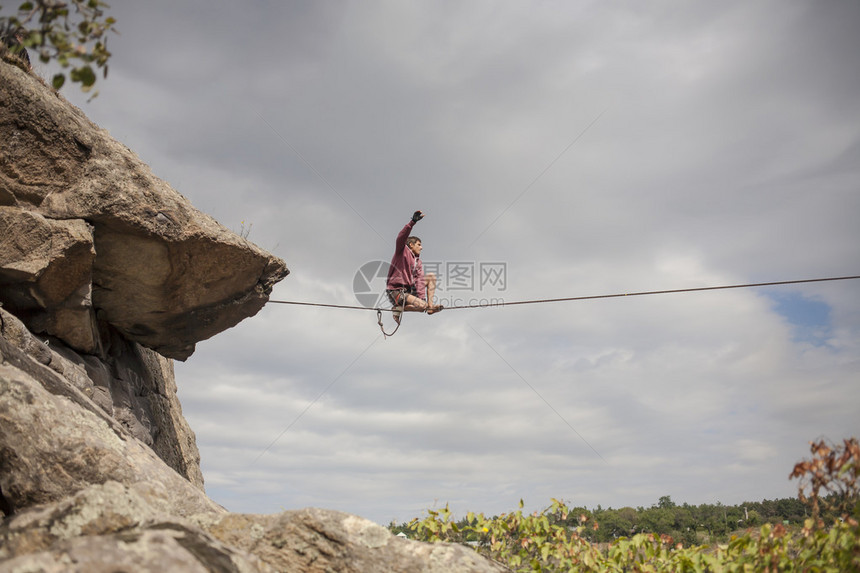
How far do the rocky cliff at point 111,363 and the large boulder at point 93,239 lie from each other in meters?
0.02

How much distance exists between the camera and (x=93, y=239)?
9078 millimetres

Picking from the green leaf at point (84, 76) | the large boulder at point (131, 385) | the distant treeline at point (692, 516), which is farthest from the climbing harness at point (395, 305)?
the distant treeline at point (692, 516)

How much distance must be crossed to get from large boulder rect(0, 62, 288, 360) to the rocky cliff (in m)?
0.02

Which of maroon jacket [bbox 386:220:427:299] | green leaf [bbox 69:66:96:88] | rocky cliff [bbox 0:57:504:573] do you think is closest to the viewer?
rocky cliff [bbox 0:57:504:573]

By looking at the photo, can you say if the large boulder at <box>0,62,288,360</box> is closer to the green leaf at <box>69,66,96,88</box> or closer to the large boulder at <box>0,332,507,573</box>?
the large boulder at <box>0,332,507,573</box>

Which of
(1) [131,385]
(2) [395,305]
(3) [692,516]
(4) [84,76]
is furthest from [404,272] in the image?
(3) [692,516]

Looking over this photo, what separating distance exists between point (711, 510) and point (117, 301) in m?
36.4

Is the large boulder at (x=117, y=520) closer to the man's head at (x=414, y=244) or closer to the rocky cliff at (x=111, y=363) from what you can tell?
the rocky cliff at (x=111, y=363)

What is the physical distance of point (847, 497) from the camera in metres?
4.30

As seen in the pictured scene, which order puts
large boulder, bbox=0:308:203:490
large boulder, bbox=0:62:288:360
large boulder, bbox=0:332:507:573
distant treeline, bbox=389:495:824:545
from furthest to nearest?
distant treeline, bbox=389:495:824:545, large boulder, bbox=0:62:288:360, large boulder, bbox=0:308:203:490, large boulder, bbox=0:332:507:573

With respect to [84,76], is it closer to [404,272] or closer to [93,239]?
[93,239]

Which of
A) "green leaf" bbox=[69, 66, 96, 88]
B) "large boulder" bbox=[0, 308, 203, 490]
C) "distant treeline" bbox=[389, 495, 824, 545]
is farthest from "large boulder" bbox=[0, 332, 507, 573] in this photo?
"distant treeline" bbox=[389, 495, 824, 545]

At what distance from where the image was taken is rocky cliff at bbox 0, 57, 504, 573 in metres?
3.88

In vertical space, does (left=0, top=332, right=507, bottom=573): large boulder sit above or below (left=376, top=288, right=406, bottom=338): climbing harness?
below
